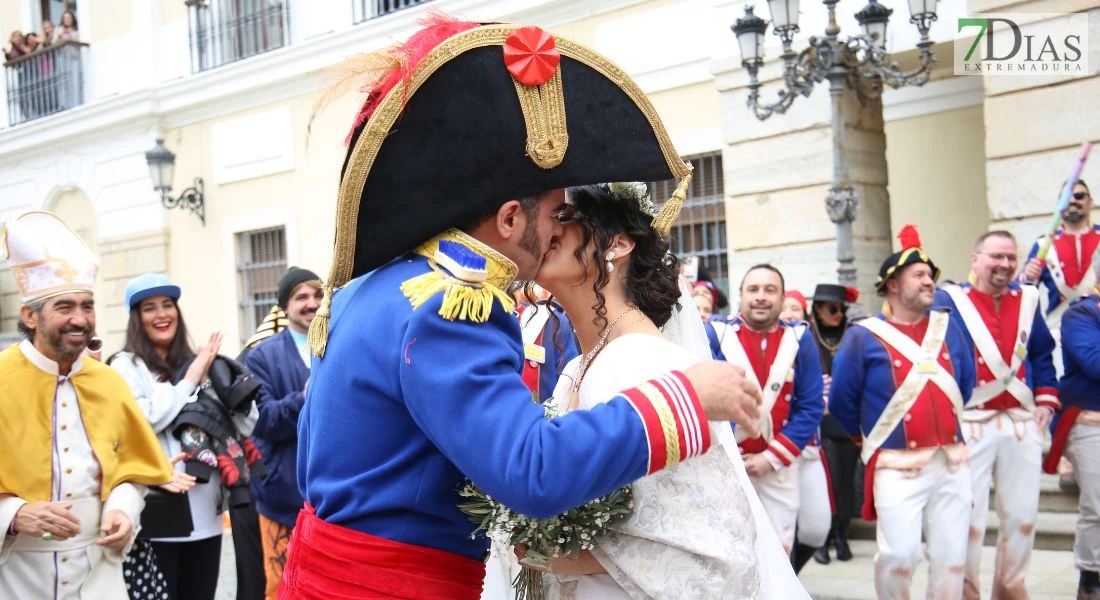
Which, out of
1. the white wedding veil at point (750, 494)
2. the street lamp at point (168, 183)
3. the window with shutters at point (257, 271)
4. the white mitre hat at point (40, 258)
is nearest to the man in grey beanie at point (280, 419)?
the white mitre hat at point (40, 258)

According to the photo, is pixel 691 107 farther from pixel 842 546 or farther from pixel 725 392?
pixel 725 392

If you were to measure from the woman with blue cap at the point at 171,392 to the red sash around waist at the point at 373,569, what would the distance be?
2.78m

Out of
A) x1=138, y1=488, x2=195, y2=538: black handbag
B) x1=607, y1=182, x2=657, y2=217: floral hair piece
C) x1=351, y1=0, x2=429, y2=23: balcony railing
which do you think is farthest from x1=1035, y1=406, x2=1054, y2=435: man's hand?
x1=351, y1=0, x2=429, y2=23: balcony railing

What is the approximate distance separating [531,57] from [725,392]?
81cm

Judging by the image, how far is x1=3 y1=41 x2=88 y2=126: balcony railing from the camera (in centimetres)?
1755

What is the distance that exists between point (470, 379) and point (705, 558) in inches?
30.0

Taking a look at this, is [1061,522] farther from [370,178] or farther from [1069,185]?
[370,178]

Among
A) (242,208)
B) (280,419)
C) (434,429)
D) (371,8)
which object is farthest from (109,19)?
(434,429)

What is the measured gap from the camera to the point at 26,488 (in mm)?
4219

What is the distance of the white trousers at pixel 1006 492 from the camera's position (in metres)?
6.00

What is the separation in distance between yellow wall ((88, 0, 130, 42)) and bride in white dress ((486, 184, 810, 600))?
16.0 meters

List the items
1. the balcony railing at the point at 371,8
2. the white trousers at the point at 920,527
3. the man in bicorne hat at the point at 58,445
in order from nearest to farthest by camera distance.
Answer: the man in bicorne hat at the point at 58,445 < the white trousers at the point at 920,527 < the balcony railing at the point at 371,8

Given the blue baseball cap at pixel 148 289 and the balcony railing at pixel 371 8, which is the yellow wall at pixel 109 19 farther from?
the blue baseball cap at pixel 148 289

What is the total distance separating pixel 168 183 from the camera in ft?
51.7
